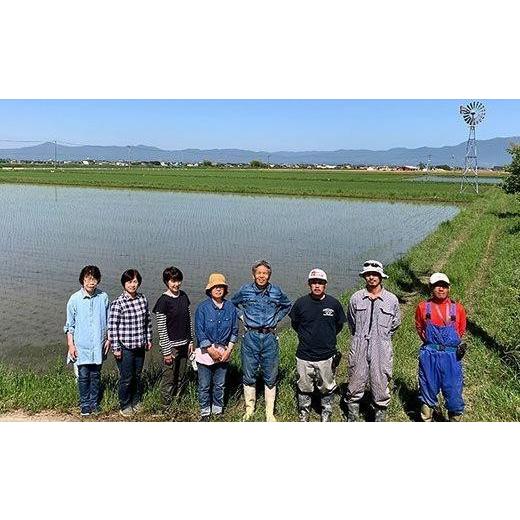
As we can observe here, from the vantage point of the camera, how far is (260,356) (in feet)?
15.0

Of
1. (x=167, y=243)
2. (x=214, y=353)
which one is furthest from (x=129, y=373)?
(x=167, y=243)

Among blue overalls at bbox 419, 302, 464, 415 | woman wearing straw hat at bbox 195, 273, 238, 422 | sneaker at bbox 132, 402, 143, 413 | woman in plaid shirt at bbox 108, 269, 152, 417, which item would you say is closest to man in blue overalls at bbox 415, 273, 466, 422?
blue overalls at bbox 419, 302, 464, 415

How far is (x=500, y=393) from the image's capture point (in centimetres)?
505

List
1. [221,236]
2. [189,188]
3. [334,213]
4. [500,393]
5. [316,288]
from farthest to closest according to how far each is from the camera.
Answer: [189,188] < [334,213] < [221,236] < [500,393] < [316,288]

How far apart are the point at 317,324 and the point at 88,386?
6.89ft

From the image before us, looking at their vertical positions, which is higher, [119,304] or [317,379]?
[119,304]

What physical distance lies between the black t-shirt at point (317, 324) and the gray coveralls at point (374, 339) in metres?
0.16

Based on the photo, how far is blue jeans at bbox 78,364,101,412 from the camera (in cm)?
466

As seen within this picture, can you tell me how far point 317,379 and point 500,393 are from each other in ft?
6.11

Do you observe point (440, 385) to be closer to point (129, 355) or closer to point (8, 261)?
point (129, 355)

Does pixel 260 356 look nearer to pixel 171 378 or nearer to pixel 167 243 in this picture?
pixel 171 378

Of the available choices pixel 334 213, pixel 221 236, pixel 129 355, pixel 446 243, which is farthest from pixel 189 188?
pixel 129 355

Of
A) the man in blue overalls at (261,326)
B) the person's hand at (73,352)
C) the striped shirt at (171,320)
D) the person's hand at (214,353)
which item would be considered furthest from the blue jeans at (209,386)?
the person's hand at (73,352)

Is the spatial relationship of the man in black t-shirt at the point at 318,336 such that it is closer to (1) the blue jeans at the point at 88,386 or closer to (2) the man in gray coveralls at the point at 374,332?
(2) the man in gray coveralls at the point at 374,332
